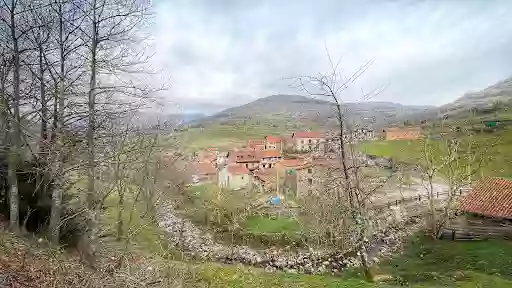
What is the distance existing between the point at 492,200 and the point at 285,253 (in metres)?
13.0

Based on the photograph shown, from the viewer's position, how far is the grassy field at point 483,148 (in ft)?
158

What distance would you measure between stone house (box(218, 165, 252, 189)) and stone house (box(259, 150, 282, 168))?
11441 millimetres

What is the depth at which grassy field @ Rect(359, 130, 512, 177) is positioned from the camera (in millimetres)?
48172

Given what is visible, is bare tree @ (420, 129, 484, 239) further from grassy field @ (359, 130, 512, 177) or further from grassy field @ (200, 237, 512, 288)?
grassy field @ (359, 130, 512, 177)

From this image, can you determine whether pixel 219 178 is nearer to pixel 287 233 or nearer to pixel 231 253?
pixel 287 233

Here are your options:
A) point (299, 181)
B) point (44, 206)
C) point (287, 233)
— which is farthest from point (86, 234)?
point (299, 181)

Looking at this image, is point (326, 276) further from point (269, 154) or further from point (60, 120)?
point (269, 154)

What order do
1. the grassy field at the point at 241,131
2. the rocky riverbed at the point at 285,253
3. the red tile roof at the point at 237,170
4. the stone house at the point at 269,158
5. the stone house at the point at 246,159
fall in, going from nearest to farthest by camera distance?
the rocky riverbed at the point at 285,253, the red tile roof at the point at 237,170, the stone house at the point at 246,159, the stone house at the point at 269,158, the grassy field at the point at 241,131

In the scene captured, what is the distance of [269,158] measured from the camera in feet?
209

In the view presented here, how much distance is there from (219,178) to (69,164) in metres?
40.0

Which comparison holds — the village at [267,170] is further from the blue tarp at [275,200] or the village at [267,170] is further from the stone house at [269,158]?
the blue tarp at [275,200]

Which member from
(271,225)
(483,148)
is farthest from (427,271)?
(483,148)

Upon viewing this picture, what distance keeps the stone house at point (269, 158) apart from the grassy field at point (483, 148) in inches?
623

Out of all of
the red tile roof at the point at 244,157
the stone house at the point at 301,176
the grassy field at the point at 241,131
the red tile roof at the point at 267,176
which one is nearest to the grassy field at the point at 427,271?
the stone house at the point at 301,176
